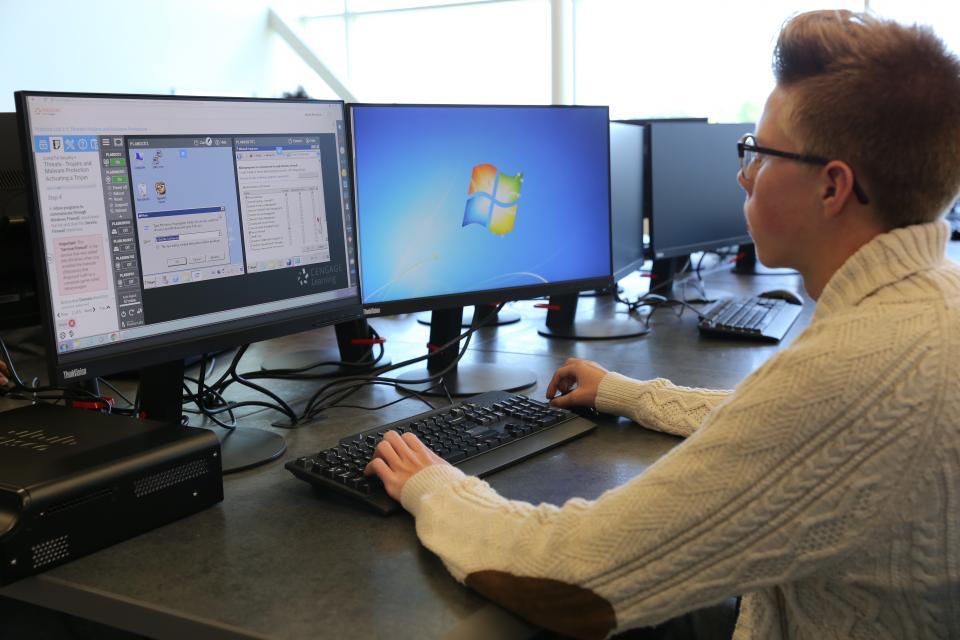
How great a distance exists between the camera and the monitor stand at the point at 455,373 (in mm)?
1581

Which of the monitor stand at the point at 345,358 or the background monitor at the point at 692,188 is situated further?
the background monitor at the point at 692,188

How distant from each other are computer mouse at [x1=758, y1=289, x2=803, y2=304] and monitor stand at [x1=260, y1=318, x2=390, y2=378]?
115 centimetres

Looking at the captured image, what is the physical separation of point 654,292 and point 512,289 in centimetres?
96

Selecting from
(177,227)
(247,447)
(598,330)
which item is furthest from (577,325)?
(177,227)

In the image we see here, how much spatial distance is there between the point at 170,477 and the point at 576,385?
0.71 meters

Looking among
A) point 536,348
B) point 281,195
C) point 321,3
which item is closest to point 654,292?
point 536,348

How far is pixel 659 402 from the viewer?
4.36 feet

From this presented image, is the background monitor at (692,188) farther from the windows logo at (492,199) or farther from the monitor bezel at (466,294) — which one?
the windows logo at (492,199)

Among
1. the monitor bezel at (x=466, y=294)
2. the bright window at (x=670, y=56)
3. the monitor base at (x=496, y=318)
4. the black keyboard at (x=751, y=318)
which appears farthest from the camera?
the bright window at (x=670, y=56)

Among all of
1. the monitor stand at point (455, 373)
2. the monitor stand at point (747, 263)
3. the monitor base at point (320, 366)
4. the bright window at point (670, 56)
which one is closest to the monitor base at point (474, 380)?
the monitor stand at point (455, 373)

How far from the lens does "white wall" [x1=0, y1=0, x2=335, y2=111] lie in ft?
16.8

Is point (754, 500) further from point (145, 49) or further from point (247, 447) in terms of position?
point (145, 49)

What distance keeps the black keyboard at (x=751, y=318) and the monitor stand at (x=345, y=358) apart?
759 mm

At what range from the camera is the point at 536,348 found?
1.93 meters
